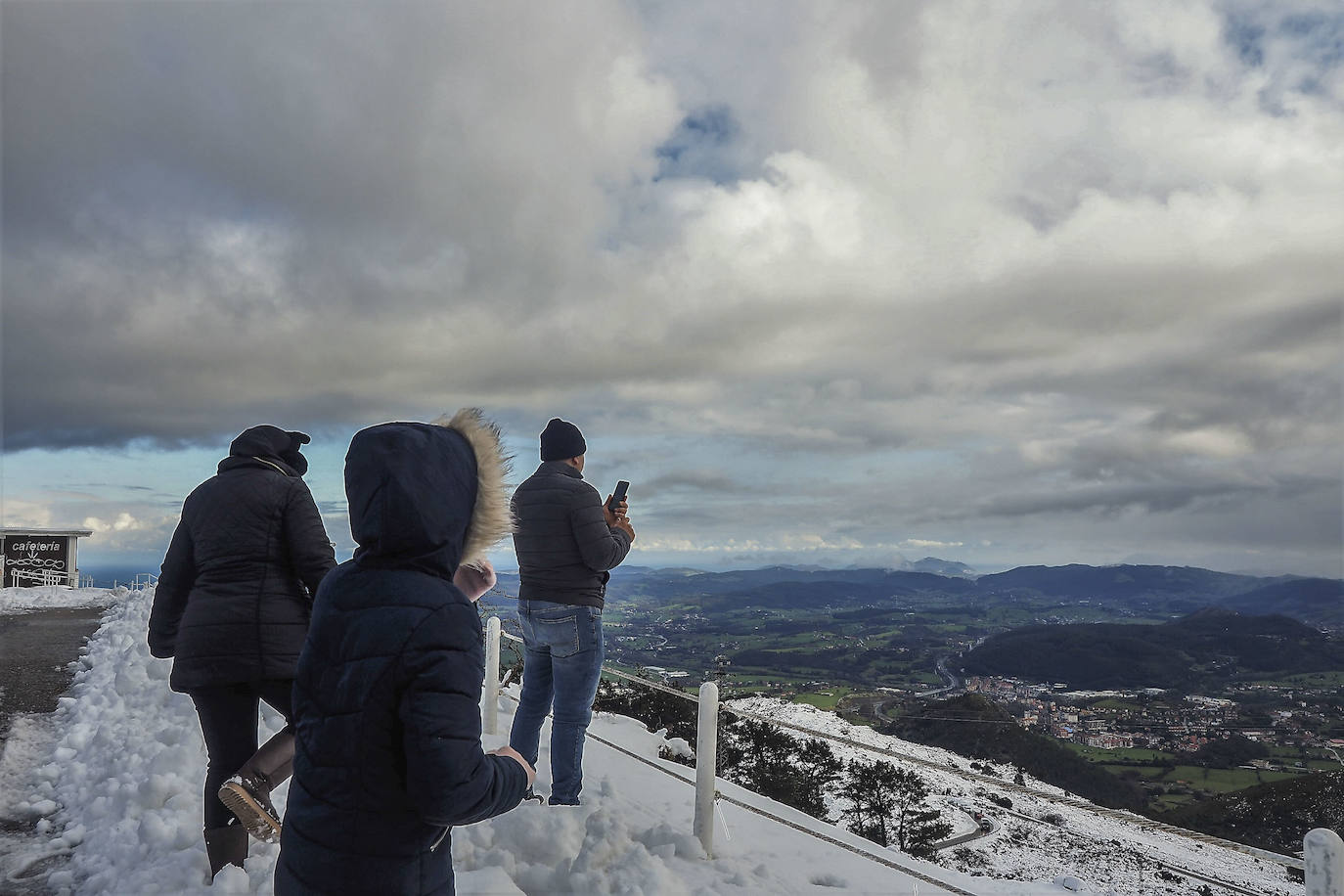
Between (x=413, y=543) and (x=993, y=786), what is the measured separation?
3296mm

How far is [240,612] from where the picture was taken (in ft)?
10.4

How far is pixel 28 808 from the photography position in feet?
15.9

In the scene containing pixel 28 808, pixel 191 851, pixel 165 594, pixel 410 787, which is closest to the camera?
pixel 410 787

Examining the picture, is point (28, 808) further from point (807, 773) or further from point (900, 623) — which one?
point (900, 623)

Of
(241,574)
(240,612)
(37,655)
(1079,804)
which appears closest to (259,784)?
(240,612)

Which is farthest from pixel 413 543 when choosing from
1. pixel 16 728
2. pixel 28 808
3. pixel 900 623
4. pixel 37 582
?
pixel 900 623

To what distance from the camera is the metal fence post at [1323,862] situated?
8.12ft

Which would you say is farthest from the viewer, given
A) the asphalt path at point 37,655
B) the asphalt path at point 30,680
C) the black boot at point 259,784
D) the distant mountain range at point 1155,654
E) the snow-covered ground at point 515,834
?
the distant mountain range at point 1155,654

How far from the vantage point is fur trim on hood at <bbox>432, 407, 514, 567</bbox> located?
6.97 feet

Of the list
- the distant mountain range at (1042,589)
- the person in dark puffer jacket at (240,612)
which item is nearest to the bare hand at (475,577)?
the person in dark puffer jacket at (240,612)

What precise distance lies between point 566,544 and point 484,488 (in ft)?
7.37

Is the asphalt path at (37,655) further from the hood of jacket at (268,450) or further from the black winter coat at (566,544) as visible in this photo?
the black winter coat at (566,544)

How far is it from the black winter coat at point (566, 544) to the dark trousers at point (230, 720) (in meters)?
1.50

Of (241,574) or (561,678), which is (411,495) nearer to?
(241,574)
